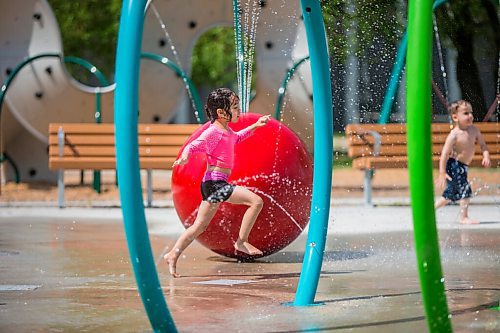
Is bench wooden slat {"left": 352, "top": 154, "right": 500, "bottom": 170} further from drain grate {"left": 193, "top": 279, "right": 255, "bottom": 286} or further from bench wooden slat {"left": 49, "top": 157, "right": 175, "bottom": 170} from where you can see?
drain grate {"left": 193, "top": 279, "right": 255, "bottom": 286}

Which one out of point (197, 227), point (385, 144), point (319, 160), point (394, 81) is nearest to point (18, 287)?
point (197, 227)

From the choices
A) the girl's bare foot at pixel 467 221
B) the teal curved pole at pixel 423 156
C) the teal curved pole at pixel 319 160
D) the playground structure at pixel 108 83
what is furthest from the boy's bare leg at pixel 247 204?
the playground structure at pixel 108 83

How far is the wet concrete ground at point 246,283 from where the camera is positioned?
5449 mm

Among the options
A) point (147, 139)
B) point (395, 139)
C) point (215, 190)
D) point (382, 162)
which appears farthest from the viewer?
point (147, 139)

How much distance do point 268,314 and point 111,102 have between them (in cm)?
1324

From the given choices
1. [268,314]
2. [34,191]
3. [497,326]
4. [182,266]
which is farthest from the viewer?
[34,191]

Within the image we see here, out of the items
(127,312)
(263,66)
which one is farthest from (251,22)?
(127,312)

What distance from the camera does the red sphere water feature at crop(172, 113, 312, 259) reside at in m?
7.65

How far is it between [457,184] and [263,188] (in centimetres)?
394

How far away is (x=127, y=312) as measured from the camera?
5.81 meters

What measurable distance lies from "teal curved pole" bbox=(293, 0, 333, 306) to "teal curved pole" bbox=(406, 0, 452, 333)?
5.58ft

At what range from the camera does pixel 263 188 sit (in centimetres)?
764

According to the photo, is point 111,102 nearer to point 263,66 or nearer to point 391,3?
point 263,66

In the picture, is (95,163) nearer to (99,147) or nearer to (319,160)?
(99,147)
